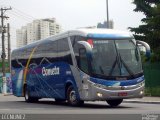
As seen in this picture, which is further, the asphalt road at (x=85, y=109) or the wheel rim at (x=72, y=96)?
the wheel rim at (x=72, y=96)

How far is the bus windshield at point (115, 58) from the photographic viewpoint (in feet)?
73.4

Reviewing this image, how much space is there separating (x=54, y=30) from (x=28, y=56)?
64.0 m

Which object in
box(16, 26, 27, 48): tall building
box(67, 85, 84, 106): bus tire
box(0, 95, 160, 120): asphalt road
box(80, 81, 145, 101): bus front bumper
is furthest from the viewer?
box(16, 26, 27, 48): tall building

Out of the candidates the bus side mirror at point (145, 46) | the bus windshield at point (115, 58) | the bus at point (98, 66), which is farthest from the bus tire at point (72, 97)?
the bus side mirror at point (145, 46)

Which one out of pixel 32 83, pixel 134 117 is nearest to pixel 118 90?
pixel 32 83

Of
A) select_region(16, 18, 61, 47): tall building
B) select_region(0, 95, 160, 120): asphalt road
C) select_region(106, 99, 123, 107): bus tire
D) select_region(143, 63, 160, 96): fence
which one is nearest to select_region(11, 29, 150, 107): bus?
select_region(106, 99, 123, 107): bus tire

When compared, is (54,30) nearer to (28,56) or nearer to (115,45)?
(28,56)

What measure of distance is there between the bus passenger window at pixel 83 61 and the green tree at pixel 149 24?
73.6ft

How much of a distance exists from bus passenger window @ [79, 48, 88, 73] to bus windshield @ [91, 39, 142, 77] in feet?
1.16

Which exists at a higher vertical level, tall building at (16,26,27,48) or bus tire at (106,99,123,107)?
tall building at (16,26,27,48)

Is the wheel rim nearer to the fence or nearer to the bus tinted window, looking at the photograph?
the bus tinted window

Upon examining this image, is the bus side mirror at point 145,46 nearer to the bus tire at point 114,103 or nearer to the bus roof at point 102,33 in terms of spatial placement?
the bus roof at point 102,33

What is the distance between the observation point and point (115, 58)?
22469mm

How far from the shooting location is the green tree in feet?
148
